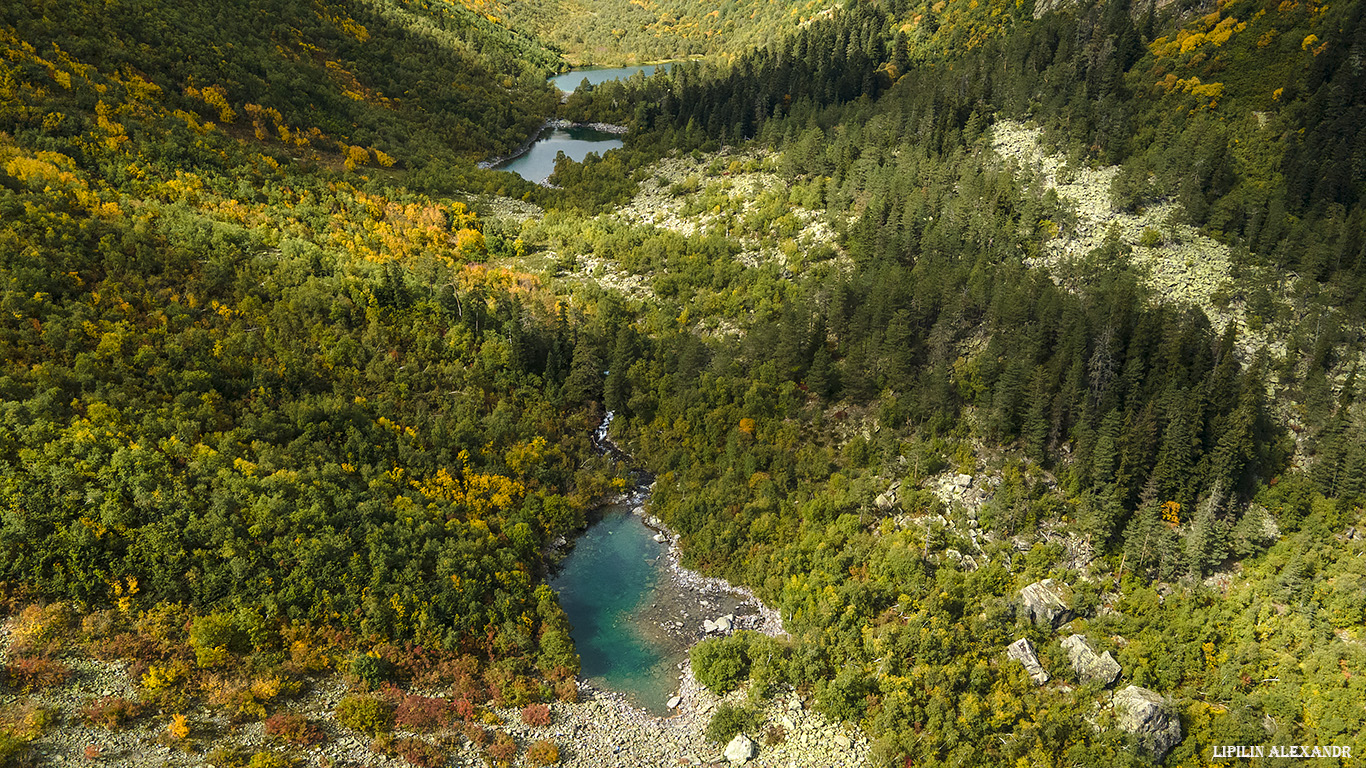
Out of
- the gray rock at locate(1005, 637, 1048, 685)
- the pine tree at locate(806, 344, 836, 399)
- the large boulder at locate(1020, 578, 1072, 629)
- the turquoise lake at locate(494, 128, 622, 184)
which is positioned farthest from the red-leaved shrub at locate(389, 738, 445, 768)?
the turquoise lake at locate(494, 128, 622, 184)

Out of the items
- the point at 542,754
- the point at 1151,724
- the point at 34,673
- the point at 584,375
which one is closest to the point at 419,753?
the point at 542,754

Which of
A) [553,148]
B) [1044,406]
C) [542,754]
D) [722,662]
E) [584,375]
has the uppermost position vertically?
[1044,406]

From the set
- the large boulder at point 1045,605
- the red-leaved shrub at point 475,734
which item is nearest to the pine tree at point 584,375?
the red-leaved shrub at point 475,734

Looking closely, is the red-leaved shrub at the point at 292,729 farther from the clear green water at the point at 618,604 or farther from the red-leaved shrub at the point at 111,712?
the clear green water at the point at 618,604

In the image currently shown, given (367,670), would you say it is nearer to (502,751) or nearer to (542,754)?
(502,751)

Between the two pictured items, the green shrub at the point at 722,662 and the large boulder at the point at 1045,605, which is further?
the large boulder at the point at 1045,605

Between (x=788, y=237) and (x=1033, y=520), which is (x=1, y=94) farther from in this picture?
(x=1033, y=520)
